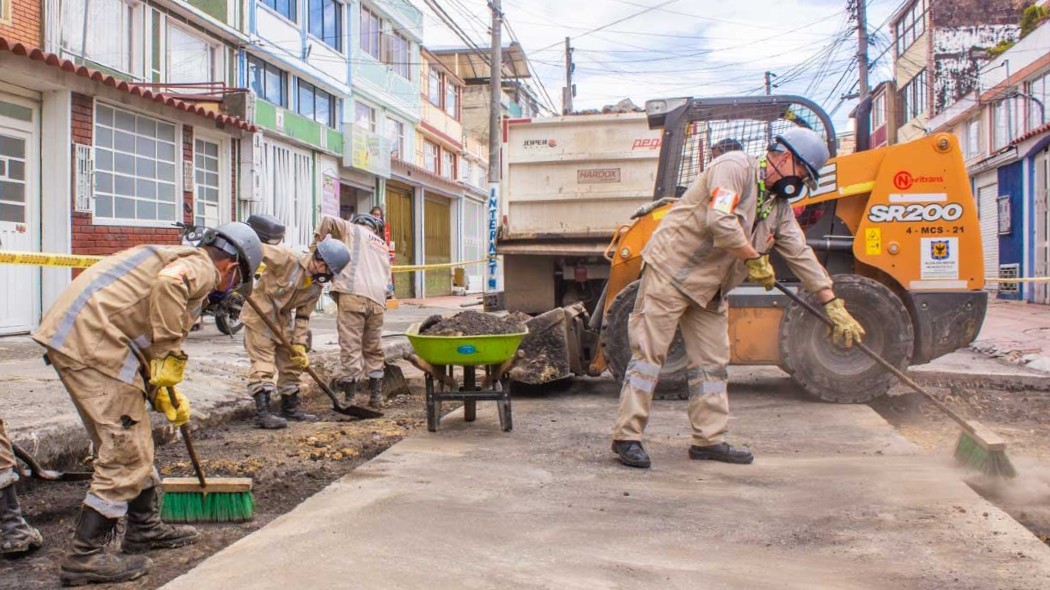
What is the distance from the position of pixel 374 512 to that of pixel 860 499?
2.11 metres

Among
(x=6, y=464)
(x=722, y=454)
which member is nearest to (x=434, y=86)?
(x=722, y=454)

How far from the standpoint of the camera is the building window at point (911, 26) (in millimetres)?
26750

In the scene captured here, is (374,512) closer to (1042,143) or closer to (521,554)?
(521,554)

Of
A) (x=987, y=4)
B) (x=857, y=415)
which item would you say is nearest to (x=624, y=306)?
(x=857, y=415)

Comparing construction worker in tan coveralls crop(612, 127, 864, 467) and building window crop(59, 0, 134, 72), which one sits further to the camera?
building window crop(59, 0, 134, 72)

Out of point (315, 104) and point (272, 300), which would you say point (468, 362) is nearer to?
point (272, 300)

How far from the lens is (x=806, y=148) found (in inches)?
172

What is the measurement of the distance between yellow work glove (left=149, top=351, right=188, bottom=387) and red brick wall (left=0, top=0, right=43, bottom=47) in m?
8.24

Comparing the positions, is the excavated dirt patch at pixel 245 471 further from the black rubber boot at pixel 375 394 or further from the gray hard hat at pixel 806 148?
the gray hard hat at pixel 806 148

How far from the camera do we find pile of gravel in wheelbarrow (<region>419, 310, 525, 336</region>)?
220 inches

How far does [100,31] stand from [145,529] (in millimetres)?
9728

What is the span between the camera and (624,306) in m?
6.23

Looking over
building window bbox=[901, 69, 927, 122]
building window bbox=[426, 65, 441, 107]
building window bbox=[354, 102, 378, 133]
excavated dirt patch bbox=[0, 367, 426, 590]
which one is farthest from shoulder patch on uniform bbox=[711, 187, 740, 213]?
building window bbox=[901, 69, 927, 122]

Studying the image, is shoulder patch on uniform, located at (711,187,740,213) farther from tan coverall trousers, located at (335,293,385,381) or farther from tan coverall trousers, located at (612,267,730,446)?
tan coverall trousers, located at (335,293,385,381)
